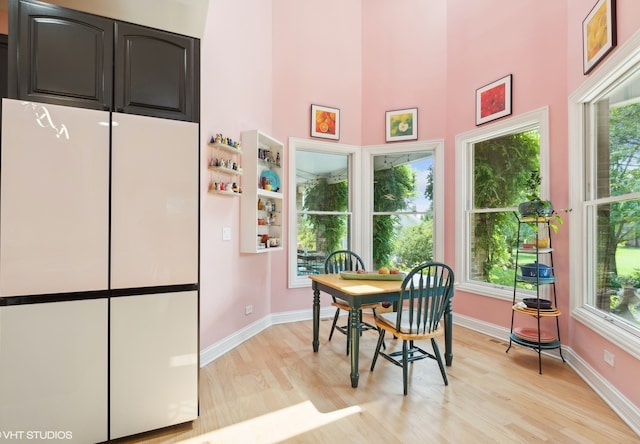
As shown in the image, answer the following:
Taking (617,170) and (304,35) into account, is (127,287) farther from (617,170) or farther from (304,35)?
(304,35)

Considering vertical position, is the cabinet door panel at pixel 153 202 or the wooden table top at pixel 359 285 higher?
the cabinet door panel at pixel 153 202

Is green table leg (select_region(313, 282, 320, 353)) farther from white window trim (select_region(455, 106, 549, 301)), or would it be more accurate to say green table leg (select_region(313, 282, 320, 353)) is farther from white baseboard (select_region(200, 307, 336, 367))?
white window trim (select_region(455, 106, 549, 301))

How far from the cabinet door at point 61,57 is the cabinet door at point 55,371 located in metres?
1.09

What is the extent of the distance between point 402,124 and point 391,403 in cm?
343

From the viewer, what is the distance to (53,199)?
1.70 meters

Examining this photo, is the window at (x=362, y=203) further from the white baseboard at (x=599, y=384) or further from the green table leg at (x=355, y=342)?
the green table leg at (x=355, y=342)

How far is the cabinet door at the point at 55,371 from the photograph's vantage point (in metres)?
1.63

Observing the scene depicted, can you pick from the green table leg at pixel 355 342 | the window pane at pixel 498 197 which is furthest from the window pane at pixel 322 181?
the green table leg at pixel 355 342

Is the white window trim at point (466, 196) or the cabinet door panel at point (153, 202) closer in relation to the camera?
the cabinet door panel at point (153, 202)

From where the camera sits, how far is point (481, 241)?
392 centimetres

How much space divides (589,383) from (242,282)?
3149 mm

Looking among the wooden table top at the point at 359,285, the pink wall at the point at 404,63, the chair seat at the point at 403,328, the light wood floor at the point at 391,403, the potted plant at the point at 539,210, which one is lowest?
the light wood floor at the point at 391,403

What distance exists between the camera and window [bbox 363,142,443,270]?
4402 millimetres

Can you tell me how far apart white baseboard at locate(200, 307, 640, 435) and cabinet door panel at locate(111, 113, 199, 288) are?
131cm
